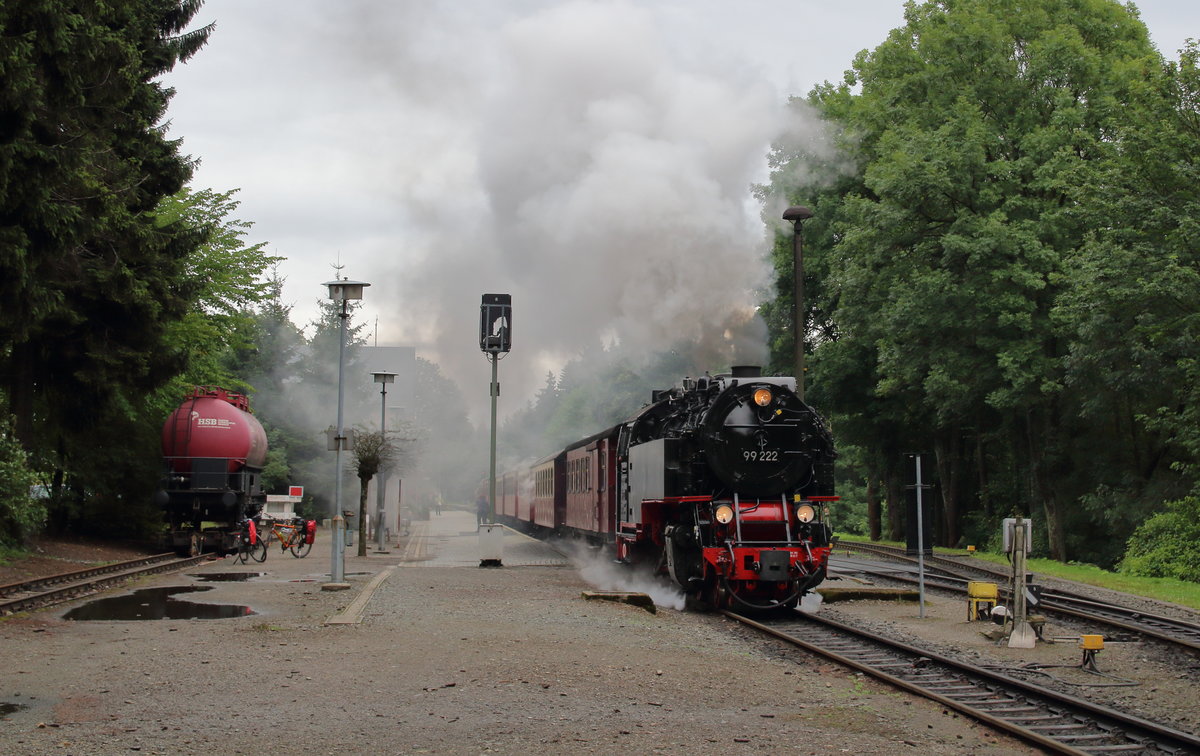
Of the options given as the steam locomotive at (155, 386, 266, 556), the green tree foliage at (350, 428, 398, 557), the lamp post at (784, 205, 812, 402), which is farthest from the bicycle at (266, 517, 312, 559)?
the lamp post at (784, 205, 812, 402)

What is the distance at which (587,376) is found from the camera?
3503 centimetres

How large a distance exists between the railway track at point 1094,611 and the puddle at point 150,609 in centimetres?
989

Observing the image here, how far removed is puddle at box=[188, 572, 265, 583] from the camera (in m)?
19.6

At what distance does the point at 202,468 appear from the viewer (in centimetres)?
2544

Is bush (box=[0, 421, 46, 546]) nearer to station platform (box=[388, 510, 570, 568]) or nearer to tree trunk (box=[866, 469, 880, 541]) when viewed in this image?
station platform (box=[388, 510, 570, 568])

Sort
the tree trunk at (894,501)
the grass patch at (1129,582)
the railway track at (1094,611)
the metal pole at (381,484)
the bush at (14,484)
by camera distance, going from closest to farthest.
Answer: the railway track at (1094,611), the bush at (14,484), the grass patch at (1129,582), the metal pole at (381,484), the tree trunk at (894,501)

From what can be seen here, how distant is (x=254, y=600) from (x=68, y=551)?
33.8ft

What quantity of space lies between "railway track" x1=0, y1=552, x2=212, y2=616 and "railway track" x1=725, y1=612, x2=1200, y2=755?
970cm

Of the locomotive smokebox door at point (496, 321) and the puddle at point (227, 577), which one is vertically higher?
the locomotive smokebox door at point (496, 321)

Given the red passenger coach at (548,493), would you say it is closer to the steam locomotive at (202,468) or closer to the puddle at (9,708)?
the steam locomotive at (202,468)

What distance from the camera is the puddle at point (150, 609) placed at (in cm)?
1376

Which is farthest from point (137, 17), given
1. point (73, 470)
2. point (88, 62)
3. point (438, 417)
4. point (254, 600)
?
point (438, 417)

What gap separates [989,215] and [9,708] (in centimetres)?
2360

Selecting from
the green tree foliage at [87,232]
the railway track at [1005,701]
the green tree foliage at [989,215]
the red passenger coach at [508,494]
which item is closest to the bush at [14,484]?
the green tree foliage at [87,232]
